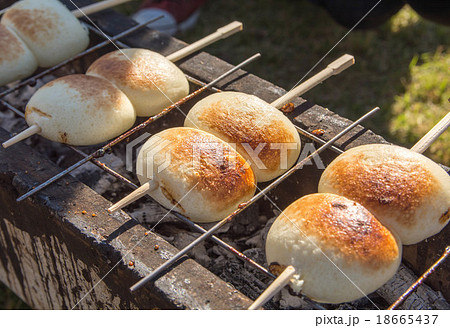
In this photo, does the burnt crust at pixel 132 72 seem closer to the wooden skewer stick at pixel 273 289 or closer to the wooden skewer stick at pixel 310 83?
the wooden skewer stick at pixel 310 83

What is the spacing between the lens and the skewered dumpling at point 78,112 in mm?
2678

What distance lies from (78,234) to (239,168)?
0.79 m

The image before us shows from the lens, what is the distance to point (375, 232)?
2068 mm

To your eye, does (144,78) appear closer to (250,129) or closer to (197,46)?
(197,46)

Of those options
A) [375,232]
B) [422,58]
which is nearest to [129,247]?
[375,232]

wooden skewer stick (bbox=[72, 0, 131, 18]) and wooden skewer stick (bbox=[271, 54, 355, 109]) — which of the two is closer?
wooden skewer stick (bbox=[271, 54, 355, 109])

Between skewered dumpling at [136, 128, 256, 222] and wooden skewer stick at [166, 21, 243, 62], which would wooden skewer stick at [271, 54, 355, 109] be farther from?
wooden skewer stick at [166, 21, 243, 62]

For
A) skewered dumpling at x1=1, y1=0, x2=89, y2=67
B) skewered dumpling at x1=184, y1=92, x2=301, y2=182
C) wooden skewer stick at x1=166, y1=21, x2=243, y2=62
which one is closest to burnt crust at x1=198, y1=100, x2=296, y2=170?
Result: skewered dumpling at x1=184, y1=92, x2=301, y2=182

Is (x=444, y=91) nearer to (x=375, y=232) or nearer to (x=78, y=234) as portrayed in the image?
(x=375, y=232)

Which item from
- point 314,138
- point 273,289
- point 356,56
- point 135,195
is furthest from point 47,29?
point 356,56

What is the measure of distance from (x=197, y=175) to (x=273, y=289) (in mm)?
653

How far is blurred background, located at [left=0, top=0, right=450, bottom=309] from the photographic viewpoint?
4.90 metres

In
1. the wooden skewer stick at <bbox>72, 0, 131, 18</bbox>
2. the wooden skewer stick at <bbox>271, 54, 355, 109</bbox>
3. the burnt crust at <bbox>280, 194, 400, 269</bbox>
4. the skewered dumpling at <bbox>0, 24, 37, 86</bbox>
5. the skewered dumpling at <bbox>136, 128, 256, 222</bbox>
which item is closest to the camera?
the burnt crust at <bbox>280, 194, 400, 269</bbox>

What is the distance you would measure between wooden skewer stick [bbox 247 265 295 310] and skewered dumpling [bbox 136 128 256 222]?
512 millimetres
